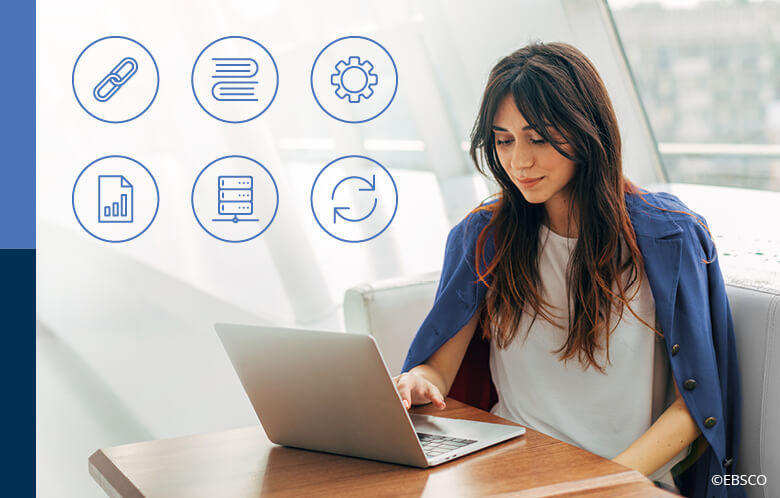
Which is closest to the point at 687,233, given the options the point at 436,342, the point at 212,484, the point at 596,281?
the point at 596,281

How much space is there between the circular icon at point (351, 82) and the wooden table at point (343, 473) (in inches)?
62.8

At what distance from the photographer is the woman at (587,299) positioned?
136 centimetres

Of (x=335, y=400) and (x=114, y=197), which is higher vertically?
(x=114, y=197)

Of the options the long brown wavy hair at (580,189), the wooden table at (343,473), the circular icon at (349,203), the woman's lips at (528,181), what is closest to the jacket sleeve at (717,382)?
the long brown wavy hair at (580,189)

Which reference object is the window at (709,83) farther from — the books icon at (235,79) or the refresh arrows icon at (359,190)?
the books icon at (235,79)

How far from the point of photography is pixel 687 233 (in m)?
1.40

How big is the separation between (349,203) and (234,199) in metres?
0.39

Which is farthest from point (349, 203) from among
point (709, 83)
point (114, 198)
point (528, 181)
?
point (709, 83)

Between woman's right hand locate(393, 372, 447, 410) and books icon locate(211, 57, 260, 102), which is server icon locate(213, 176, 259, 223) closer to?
books icon locate(211, 57, 260, 102)

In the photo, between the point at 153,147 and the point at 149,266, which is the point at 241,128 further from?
the point at 149,266

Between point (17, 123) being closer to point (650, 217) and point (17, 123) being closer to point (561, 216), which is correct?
point (561, 216)

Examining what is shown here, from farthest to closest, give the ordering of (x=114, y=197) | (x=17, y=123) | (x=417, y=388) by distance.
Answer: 1. (x=114, y=197)
2. (x=17, y=123)
3. (x=417, y=388)

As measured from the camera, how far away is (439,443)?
106 cm

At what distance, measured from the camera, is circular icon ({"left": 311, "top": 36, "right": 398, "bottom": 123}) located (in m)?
2.53
